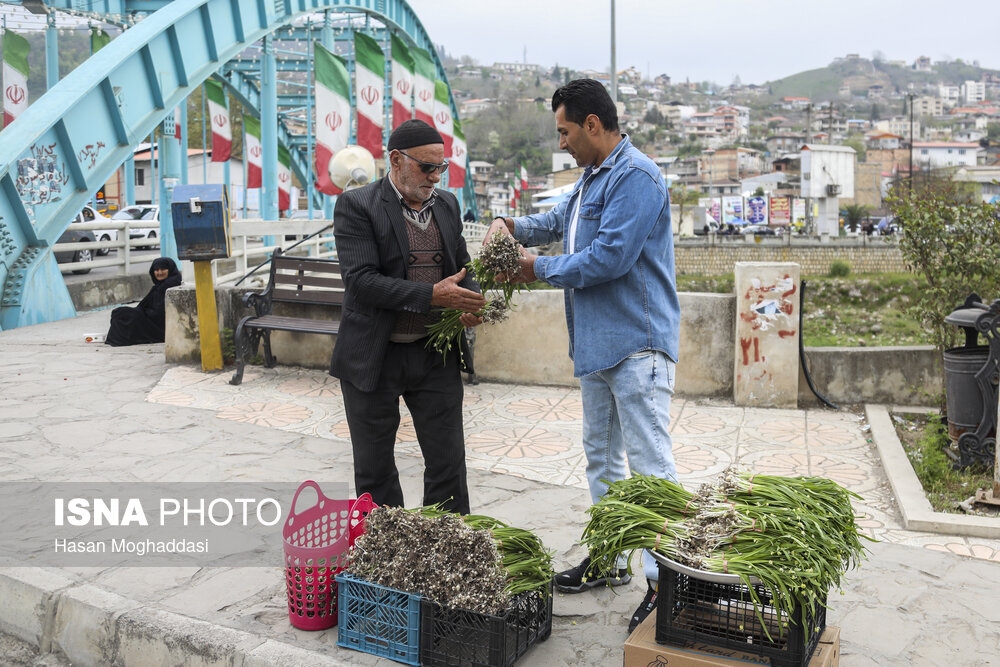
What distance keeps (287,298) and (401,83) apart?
55.3ft

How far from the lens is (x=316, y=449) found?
6.02 metres

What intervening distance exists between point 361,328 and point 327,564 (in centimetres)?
99

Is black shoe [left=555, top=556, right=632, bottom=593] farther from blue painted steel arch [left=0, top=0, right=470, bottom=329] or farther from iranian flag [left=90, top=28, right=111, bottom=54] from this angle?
iranian flag [left=90, top=28, right=111, bottom=54]

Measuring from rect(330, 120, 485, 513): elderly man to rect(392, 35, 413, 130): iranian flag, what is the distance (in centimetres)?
1993

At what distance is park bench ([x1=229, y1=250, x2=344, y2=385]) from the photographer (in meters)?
7.98

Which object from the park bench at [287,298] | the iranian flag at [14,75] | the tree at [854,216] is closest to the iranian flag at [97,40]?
the iranian flag at [14,75]

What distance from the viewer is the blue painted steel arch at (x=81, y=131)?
36.8 ft

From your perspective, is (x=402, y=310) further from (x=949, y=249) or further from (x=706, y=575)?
(x=949, y=249)

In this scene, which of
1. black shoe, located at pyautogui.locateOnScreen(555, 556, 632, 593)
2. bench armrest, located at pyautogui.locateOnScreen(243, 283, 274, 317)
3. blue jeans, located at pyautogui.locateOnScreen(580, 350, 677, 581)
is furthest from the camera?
bench armrest, located at pyautogui.locateOnScreen(243, 283, 274, 317)

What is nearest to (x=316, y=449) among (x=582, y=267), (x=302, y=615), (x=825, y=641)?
(x=302, y=615)

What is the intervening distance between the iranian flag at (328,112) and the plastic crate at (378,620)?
54.1 feet

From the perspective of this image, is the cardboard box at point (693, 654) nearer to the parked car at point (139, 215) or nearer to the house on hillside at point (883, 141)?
the parked car at point (139, 215)

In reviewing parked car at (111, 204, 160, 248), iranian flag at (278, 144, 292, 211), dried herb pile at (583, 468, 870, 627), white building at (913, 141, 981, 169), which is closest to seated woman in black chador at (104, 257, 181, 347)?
dried herb pile at (583, 468, 870, 627)

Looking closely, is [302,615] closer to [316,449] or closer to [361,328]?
[361,328]
